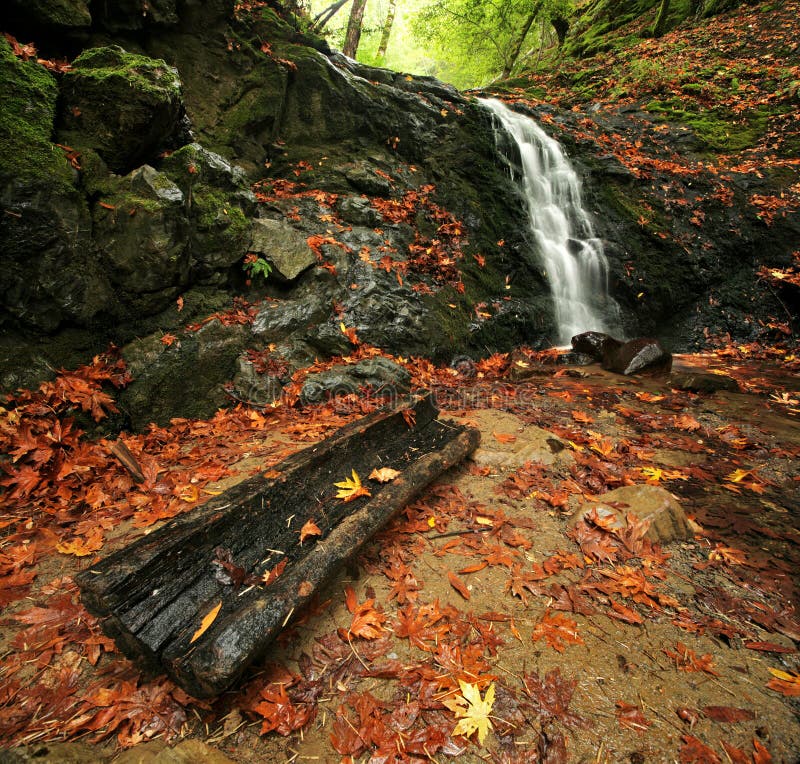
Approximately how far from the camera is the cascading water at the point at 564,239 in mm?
8039

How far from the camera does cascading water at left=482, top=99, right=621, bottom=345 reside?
26.4ft

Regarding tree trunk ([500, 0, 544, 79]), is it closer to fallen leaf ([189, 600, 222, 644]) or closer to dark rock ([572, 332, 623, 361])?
dark rock ([572, 332, 623, 361])

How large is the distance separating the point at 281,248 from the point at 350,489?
4085 millimetres

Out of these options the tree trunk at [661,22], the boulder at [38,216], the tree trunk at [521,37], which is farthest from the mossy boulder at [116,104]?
the tree trunk at [521,37]

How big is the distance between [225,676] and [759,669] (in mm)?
2442

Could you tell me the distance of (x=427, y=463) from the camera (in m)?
2.82

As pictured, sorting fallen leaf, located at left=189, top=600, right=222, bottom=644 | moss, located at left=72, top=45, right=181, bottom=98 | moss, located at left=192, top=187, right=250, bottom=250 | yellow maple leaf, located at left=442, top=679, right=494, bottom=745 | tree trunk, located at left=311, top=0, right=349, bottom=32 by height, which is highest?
tree trunk, located at left=311, top=0, right=349, bottom=32

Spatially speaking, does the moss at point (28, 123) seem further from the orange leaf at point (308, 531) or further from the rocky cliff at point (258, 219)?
the orange leaf at point (308, 531)

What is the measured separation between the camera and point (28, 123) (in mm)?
3354

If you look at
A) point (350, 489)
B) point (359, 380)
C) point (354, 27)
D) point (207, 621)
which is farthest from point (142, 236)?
point (354, 27)

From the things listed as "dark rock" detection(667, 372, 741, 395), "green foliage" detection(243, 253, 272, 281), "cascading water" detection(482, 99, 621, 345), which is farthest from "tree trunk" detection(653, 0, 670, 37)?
"green foliage" detection(243, 253, 272, 281)

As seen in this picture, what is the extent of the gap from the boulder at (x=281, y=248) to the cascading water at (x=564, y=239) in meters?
5.34

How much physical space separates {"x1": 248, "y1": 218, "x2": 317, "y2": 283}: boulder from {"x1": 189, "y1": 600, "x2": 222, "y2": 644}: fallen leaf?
439cm

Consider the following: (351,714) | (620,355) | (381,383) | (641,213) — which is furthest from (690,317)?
(351,714)
